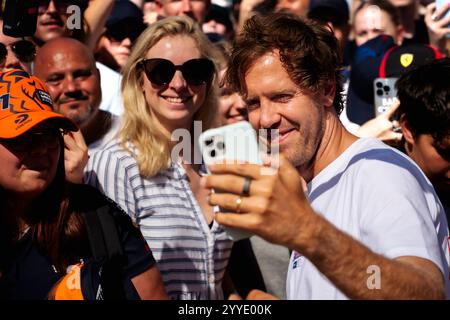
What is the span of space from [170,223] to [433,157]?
1324 millimetres

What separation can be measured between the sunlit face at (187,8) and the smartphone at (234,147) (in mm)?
4149

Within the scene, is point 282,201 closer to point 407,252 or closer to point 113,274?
point 407,252

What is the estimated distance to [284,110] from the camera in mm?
2775

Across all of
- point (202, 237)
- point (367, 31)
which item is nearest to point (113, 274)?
point (202, 237)

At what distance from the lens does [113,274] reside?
2.92 metres

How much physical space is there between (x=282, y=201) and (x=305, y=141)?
2.94 ft

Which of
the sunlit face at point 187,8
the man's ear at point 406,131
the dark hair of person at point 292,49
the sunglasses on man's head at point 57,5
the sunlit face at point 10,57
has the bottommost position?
the man's ear at point 406,131

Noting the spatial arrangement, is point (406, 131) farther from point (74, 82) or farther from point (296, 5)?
point (296, 5)

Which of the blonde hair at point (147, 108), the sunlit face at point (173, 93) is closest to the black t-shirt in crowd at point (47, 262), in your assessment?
the blonde hair at point (147, 108)

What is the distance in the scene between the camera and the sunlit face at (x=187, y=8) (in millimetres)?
6164

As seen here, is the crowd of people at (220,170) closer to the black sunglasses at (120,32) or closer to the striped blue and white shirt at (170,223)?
the striped blue and white shirt at (170,223)

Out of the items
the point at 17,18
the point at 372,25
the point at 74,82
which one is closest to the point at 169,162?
the point at 74,82

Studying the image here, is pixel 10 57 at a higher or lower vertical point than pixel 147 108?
higher

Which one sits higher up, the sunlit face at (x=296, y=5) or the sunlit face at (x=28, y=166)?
the sunlit face at (x=296, y=5)
